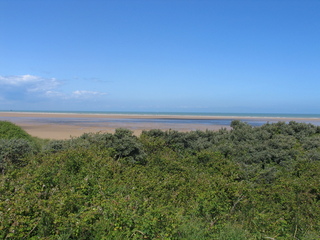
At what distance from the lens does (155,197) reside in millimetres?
5426

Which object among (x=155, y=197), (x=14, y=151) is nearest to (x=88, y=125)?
(x=14, y=151)

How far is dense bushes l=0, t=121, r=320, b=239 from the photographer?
3928mm

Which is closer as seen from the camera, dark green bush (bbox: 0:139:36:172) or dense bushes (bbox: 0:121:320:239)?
dense bushes (bbox: 0:121:320:239)

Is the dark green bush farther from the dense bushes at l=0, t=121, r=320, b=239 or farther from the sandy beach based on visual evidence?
the sandy beach

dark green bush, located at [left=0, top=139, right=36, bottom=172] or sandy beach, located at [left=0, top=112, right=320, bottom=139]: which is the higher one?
dark green bush, located at [left=0, top=139, right=36, bottom=172]

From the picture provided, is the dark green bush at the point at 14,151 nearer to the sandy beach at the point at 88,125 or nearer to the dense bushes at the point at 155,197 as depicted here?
the dense bushes at the point at 155,197

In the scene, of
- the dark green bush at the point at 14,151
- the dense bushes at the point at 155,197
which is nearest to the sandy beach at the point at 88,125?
the dark green bush at the point at 14,151

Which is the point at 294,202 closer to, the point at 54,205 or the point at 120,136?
the point at 54,205

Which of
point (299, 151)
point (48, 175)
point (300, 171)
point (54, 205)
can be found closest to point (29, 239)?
point (54, 205)

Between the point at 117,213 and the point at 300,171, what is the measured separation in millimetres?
6734

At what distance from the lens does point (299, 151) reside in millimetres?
10703

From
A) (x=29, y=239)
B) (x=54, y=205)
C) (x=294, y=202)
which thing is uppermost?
(x=54, y=205)

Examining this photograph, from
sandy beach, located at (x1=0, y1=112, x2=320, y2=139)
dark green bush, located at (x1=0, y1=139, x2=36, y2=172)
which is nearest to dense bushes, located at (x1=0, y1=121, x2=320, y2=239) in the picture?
dark green bush, located at (x1=0, y1=139, x2=36, y2=172)

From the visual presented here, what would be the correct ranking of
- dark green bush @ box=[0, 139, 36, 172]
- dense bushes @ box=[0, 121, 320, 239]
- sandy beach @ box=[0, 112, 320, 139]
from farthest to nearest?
sandy beach @ box=[0, 112, 320, 139]
dark green bush @ box=[0, 139, 36, 172]
dense bushes @ box=[0, 121, 320, 239]
